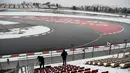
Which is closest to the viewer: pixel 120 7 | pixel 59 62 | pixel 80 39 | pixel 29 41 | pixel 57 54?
pixel 59 62

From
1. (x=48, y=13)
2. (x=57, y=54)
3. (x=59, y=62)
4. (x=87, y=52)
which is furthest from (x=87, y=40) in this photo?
(x=48, y=13)

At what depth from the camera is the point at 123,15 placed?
33750mm

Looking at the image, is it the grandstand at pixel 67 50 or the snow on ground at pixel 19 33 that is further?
the snow on ground at pixel 19 33

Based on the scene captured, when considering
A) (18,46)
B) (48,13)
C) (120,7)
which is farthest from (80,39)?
(48,13)

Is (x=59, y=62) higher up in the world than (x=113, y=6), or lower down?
lower down

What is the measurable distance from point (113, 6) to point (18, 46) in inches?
977

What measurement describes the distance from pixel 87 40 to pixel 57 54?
17.8ft

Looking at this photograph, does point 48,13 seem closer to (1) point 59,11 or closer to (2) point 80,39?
(1) point 59,11

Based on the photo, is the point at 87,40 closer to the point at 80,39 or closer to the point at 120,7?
the point at 80,39

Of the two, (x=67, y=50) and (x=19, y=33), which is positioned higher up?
(x=19, y=33)

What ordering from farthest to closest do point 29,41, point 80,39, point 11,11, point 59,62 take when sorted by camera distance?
1. point 11,11
2. point 80,39
3. point 29,41
4. point 59,62

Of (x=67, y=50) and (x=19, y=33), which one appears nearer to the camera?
(x=67, y=50)

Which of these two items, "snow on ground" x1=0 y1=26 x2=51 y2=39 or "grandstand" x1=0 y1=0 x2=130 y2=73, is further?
"snow on ground" x1=0 y1=26 x2=51 y2=39

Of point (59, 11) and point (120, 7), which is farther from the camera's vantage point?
point (59, 11)
